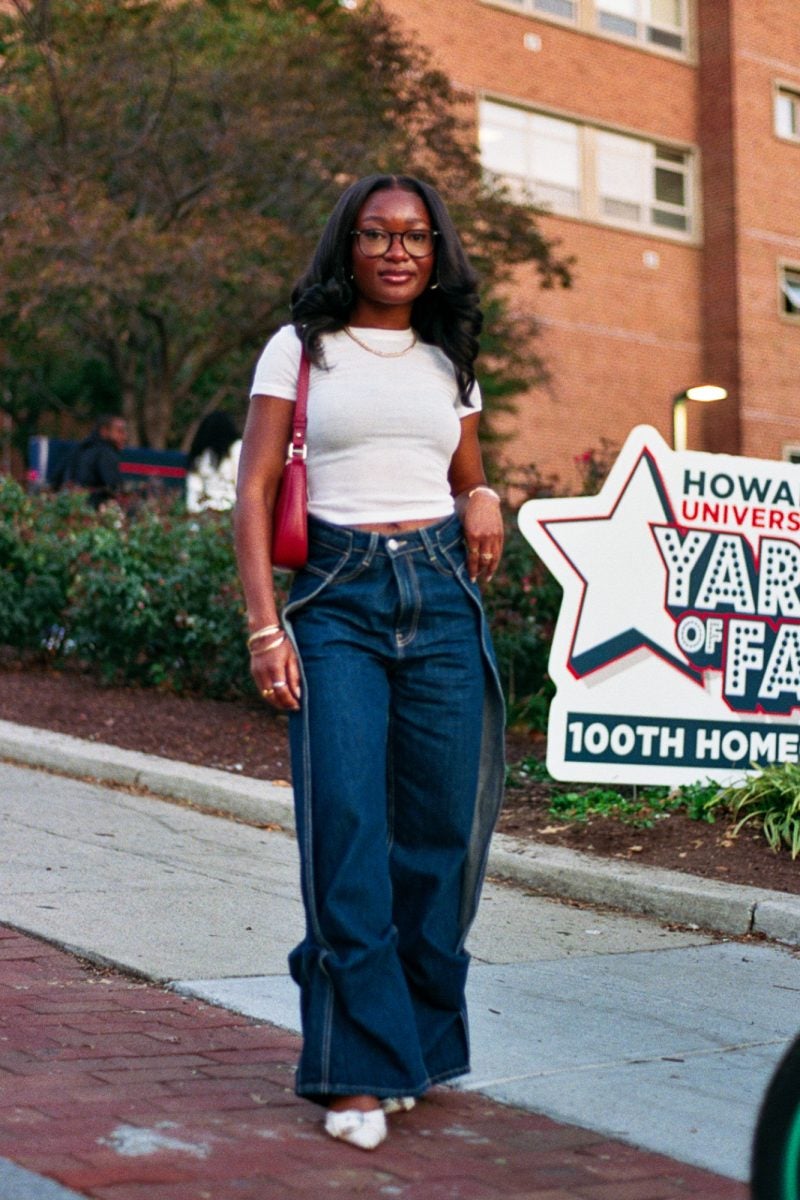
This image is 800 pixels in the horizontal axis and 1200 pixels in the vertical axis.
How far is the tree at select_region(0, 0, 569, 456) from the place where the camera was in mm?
16625

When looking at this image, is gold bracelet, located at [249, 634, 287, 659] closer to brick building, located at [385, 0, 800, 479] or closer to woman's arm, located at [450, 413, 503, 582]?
woman's arm, located at [450, 413, 503, 582]

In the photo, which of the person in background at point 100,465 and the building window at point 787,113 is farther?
the building window at point 787,113

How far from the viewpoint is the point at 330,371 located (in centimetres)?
369

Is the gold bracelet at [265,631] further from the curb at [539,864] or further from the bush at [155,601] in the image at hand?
the bush at [155,601]

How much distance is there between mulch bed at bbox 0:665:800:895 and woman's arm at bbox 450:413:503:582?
3027mm

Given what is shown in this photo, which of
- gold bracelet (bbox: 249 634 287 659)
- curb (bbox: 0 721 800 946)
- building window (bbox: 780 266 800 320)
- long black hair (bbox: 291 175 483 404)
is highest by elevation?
building window (bbox: 780 266 800 320)

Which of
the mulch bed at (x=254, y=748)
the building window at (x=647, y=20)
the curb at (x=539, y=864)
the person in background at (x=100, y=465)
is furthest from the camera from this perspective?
the building window at (x=647, y=20)

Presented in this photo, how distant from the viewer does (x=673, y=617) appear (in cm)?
780

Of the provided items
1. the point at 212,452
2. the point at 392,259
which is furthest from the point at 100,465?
the point at 392,259

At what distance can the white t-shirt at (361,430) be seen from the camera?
12.0 feet

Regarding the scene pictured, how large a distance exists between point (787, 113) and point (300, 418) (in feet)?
92.8

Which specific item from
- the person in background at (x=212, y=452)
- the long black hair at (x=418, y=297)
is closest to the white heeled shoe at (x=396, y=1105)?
the long black hair at (x=418, y=297)

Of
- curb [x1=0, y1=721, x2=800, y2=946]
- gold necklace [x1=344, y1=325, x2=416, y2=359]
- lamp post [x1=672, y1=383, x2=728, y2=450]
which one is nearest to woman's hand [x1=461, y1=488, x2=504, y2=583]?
gold necklace [x1=344, y1=325, x2=416, y2=359]

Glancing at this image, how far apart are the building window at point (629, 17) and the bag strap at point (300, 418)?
2500cm
